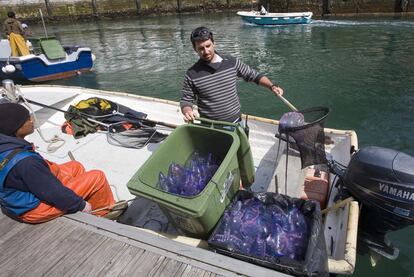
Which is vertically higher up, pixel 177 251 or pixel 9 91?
pixel 9 91

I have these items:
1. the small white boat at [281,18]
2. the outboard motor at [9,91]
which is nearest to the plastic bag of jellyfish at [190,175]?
the outboard motor at [9,91]

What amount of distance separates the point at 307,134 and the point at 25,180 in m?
2.51

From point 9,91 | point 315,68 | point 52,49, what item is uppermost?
point 52,49

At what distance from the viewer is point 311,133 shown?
116 inches

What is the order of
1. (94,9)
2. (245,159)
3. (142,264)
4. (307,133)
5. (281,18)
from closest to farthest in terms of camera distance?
(142,264), (307,133), (245,159), (281,18), (94,9)

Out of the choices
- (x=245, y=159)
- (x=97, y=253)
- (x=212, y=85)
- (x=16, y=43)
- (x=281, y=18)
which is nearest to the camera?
(x=97, y=253)

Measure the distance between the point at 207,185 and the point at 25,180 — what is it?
1.54 metres

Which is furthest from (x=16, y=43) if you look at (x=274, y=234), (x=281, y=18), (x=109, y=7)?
(x=109, y=7)

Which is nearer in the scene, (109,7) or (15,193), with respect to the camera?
(15,193)

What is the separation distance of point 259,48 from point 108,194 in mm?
14860

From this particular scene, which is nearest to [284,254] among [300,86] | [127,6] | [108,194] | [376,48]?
[108,194]

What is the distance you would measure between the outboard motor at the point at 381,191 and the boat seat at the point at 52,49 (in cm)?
1196

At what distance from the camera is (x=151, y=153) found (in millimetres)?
5188

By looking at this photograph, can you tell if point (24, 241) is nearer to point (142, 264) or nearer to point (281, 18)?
point (142, 264)
